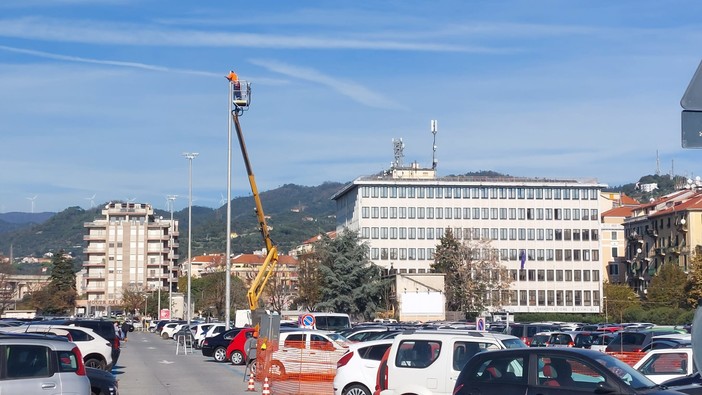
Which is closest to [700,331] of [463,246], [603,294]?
[463,246]

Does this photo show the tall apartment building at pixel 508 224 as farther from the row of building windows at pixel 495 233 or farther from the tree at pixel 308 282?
the tree at pixel 308 282

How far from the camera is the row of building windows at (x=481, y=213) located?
128 meters

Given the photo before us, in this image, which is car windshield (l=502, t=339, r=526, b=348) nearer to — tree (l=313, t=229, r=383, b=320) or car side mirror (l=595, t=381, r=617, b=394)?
car side mirror (l=595, t=381, r=617, b=394)

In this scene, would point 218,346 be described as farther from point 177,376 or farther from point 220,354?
point 177,376

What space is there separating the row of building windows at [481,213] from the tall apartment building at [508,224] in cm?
13

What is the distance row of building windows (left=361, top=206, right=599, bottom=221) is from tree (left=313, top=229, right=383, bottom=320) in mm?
40843

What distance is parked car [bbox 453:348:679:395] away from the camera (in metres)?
13.1

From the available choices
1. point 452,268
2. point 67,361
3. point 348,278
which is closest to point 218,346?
point 67,361

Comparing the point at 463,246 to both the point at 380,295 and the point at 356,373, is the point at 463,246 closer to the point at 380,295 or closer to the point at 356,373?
the point at 380,295

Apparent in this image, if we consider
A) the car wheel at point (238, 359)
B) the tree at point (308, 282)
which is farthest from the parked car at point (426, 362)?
the tree at point (308, 282)

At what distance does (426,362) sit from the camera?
17266 millimetres

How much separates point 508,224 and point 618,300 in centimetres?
2465

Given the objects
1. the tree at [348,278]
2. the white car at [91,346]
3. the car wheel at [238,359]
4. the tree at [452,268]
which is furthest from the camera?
the tree at [452,268]

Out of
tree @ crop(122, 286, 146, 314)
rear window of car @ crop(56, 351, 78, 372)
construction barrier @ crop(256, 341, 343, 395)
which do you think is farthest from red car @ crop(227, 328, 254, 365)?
tree @ crop(122, 286, 146, 314)
